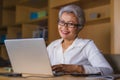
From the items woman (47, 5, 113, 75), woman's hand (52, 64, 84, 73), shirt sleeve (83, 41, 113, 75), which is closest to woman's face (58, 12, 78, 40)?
woman (47, 5, 113, 75)

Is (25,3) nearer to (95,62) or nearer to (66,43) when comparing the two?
(66,43)

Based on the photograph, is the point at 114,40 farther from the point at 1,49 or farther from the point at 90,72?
the point at 1,49

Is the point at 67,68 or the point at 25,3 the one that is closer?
the point at 67,68

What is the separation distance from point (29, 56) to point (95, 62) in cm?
54

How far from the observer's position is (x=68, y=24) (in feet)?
6.64

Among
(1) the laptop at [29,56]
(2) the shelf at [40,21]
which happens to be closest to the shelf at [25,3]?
(2) the shelf at [40,21]

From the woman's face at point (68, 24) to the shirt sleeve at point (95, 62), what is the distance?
22 cm

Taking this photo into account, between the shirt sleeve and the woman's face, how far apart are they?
0.72ft

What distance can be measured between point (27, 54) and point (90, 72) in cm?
40

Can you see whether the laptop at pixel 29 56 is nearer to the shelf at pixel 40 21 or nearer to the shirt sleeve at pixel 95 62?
the shirt sleeve at pixel 95 62

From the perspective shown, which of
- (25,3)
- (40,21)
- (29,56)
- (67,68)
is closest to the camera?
(29,56)

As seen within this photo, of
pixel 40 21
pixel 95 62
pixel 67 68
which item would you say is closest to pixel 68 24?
pixel 95 62

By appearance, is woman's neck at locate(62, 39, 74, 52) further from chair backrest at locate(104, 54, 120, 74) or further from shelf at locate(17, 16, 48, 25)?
shelf at locate(17, 16, 48, 25)

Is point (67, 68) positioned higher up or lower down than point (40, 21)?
lower down
